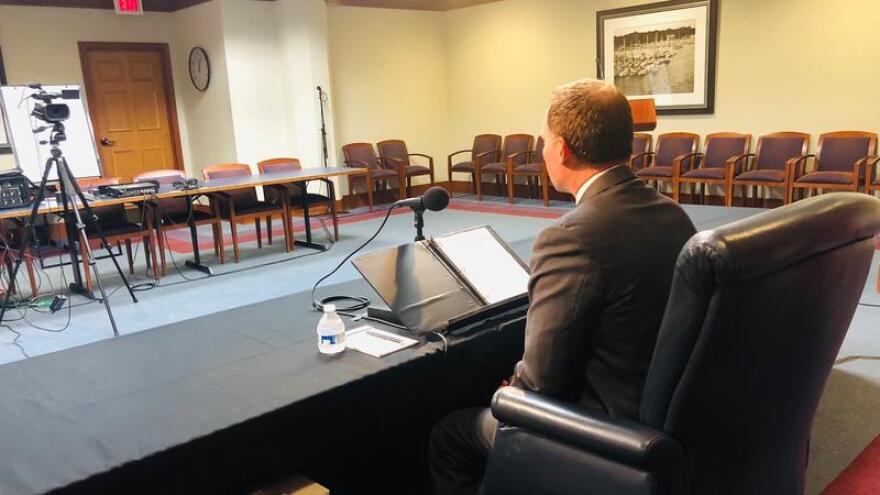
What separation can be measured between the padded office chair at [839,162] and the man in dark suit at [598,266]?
188 inches

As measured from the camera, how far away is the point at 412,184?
8828 millimetres

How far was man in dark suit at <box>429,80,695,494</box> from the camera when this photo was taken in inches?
49.3

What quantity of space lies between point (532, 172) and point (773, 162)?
2397mm

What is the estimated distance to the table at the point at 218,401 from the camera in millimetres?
1227

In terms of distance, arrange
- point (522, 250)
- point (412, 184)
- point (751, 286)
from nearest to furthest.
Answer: point (751, 286)
point (522, 250)
point (412, 184)

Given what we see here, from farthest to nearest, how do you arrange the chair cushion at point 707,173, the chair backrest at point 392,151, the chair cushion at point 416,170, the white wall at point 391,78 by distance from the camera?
the chair backrest at point 392,151 → the white wall at point 391,78 → the chair cushion at point 416,170 → the chair cushion at point 707,173

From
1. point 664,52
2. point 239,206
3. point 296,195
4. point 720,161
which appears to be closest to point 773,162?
point 720,161

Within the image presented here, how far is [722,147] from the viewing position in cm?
643

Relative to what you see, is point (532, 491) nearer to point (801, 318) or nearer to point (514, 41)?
point (801, 318)

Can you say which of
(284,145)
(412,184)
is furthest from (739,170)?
(284,145)

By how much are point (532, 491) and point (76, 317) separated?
3696 millimetres

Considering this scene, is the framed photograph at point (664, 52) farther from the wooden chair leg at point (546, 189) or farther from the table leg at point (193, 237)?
the table leg at point (193, 237)

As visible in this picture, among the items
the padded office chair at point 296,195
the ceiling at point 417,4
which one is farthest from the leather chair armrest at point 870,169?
the ceiling at point 417,4

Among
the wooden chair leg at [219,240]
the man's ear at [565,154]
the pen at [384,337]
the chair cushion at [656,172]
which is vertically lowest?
the wooden chair leg at [219,240]
